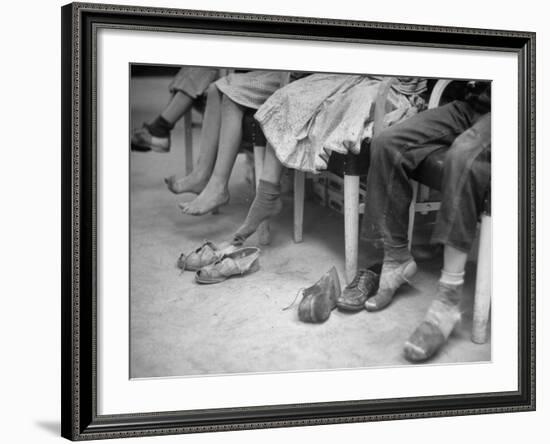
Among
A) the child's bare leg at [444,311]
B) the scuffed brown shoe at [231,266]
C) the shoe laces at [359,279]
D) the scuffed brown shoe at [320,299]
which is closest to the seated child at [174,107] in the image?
the scuffed brown shoe at [231,266]

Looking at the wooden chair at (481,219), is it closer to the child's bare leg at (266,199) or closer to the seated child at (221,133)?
the child's bare leg at (266,199)

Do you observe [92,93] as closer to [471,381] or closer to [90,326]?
[90,326]

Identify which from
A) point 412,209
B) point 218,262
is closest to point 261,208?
point 218,262

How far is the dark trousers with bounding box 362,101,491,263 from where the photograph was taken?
13.0 feet

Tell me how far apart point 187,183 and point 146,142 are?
21cm

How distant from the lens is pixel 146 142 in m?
3.65

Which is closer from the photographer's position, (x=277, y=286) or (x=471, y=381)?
(x=277, y=286)

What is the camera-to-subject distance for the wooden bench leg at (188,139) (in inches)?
147

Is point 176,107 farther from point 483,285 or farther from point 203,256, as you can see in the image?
point 483,285

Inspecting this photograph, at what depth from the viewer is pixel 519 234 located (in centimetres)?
412

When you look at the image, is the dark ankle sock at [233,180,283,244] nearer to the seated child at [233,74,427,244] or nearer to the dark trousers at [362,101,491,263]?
the seated child at [233,74,427,244]

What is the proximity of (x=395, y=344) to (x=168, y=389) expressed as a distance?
0.89m

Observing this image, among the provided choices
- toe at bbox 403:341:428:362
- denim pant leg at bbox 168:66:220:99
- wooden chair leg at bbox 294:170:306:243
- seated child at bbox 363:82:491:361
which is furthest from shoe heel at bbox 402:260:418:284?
denim pant leg at bbox 168:66:220:99

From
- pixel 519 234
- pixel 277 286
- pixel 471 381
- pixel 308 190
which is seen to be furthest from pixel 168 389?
pixel 519 234
